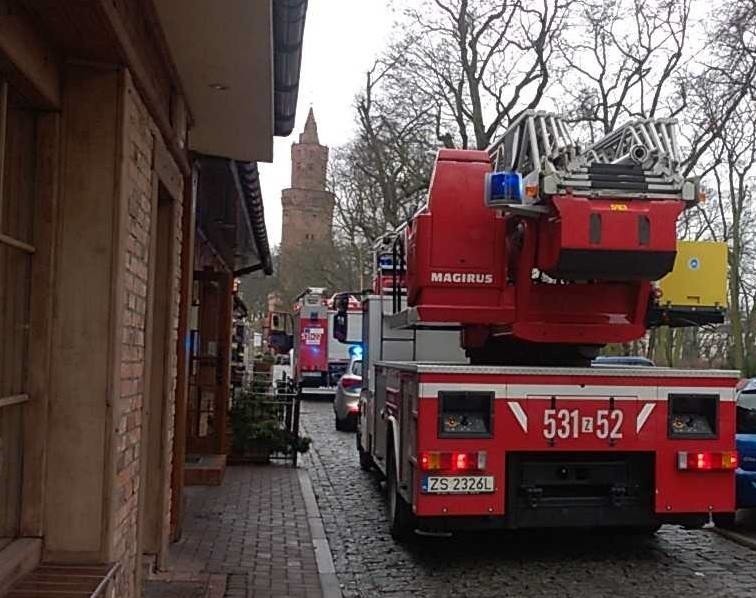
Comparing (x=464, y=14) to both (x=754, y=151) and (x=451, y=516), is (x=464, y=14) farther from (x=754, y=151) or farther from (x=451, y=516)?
(x=451, y=516)

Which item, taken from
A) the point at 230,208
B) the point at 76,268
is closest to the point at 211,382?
the point at 230,208

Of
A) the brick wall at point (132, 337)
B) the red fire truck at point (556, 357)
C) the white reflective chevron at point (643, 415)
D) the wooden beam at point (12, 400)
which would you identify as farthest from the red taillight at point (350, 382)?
the wooden beam at point (12, 400)

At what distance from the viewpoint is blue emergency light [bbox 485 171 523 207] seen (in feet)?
25.6

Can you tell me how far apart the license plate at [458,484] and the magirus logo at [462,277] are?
1.71m

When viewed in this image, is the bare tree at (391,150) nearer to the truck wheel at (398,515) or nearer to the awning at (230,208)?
the awning at (230,208)

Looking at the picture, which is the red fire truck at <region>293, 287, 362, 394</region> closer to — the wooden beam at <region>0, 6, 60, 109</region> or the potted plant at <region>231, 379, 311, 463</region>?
the potted plant at <region>231, 379, 311, 463</region>

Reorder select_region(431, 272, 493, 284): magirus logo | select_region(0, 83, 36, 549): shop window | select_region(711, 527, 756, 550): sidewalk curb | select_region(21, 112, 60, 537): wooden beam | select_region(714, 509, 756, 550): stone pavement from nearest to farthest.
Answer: select_region(0, 83, 36, 549): shop window, select_region(21, 112, 60, 537): wooden beam, select_region(431, 272, 493, 284): magirus logo, select_region(711, 527, 756, 550): sidewalk curb, select_region(714, 509, 756, 550): stone pavement

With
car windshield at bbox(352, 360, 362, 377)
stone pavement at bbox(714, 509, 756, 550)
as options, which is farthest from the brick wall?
car windshield at bbox(352, 360, 362, 377)

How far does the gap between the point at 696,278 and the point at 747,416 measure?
8.28 ft

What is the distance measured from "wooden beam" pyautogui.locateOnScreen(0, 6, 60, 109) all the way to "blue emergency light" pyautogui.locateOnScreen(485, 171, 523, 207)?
4317mm

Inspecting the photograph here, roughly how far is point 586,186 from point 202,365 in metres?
7.26

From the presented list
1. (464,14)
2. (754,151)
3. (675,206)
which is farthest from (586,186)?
(754,151)

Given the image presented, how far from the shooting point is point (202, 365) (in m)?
13.5

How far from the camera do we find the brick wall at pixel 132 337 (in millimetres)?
4469
